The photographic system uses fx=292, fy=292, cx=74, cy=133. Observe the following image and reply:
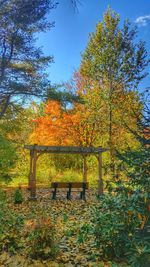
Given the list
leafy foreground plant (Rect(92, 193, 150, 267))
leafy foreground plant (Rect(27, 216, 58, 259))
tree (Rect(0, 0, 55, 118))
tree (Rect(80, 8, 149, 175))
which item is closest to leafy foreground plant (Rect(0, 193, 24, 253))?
leafy foreground plant (Rect(27, 216, 58, 259))

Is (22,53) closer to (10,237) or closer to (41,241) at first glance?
(10,237)

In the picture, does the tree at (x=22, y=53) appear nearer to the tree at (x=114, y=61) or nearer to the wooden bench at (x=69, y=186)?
the wooden bench at (x=69, y=186)

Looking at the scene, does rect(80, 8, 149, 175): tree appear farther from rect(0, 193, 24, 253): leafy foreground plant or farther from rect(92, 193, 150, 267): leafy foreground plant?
rect(92, 193, 150, 267): leafy foreground plant

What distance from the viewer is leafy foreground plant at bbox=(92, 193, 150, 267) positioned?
283 cm

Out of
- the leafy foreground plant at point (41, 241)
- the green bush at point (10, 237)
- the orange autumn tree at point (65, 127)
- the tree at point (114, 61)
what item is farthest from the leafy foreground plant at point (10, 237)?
the orange autumn tree at point (65, 127)

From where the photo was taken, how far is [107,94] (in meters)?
17.0

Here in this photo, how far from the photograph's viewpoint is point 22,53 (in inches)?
525

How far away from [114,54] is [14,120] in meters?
6.79

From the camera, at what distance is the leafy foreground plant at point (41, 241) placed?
4.32m

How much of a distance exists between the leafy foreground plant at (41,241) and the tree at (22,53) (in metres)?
8.90

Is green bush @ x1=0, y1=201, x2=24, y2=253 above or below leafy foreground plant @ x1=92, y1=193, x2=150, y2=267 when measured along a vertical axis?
below

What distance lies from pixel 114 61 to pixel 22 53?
5.74 meters

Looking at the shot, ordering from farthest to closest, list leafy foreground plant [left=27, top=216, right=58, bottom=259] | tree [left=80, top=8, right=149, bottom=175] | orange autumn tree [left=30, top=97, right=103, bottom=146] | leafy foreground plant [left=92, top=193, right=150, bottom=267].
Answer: orange autumn tree [left=30, top=97, right=103, bottom=146] < tree [left=80, top=8, right=149, bottom=175] < leafy foreground plant [left=27, top=216, right=58, bottom=259] < leafy foreground plant [left=92, top=193, right=150, bottom=267]

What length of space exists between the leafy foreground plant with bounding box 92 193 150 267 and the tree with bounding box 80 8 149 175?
40.4ft
